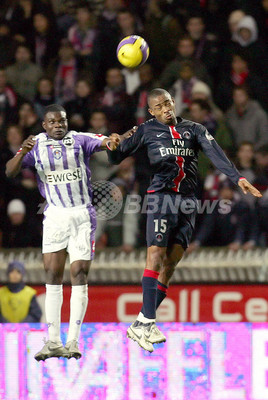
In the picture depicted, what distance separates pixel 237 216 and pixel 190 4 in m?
3.77

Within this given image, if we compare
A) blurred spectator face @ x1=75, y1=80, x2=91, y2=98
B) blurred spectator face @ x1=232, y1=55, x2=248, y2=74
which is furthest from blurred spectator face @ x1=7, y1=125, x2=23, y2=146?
blurred spectator face @ x1=232, y1=55, x2=248, y2=74

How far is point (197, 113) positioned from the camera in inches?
540

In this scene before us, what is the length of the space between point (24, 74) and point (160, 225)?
6.69 meters

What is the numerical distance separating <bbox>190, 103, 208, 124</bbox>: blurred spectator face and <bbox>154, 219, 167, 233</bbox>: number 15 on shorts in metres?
4.44

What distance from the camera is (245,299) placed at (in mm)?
13391

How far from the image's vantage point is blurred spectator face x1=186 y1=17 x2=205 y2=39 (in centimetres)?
1502

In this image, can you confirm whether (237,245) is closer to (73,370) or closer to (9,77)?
(73,370)

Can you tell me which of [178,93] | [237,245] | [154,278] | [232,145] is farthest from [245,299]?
[154,278]

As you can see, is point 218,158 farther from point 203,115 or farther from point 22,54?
point 22,54

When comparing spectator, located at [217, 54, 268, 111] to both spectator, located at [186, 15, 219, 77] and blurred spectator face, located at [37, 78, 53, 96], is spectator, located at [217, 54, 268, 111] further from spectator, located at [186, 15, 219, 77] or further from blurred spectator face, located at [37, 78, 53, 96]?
blurred spectator face, located at [37, 78, 53, 96]

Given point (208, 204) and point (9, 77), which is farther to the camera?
point (9, 77)

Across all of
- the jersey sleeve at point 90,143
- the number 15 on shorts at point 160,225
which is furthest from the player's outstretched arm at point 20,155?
the number 15 on shorts at point 160,225

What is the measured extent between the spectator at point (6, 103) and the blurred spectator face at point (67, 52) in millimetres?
853

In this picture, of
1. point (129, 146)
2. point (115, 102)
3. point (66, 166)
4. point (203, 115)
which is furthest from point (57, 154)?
point (115, 102)
